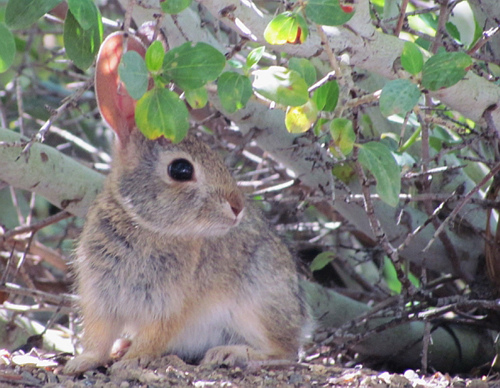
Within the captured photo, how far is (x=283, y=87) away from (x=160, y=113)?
48 centimetres

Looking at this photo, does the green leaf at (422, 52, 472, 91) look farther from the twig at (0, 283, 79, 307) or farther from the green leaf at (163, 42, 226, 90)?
the twig at (0, 283, 79, 307)

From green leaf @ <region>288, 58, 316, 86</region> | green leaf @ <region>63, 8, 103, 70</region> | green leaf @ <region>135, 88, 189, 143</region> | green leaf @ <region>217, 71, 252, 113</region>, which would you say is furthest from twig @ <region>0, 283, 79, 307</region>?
green leaf @ <region>288, 58, 316, 86</region>

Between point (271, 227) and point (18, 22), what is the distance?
1.83m

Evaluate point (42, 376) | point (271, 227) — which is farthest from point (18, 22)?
point (271, 227)

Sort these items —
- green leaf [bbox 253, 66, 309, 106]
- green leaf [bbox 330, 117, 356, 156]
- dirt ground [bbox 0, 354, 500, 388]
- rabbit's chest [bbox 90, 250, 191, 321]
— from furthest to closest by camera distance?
rabbit's chest [bbox 90, 250, 191, 321] → dirt ground [bbox 0, 354, 500, 388] → green leaf [bbox 330, 117, 356, 156] → green leaf [bbox 253, 66, 309, 106]

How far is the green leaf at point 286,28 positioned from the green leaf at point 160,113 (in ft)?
1.44

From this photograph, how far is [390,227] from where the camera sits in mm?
4359

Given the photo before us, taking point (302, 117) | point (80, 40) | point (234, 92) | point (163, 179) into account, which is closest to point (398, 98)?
point (302, 117)

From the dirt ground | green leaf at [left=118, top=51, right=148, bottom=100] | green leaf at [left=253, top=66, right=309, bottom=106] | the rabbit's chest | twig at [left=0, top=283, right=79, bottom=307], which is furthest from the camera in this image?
twig at [left=0, top=283, right=79, bottom=307]

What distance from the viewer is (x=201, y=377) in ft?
10.4

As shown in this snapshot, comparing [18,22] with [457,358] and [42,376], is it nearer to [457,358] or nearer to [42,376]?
[42,376]

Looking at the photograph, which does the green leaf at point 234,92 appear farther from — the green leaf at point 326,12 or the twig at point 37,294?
the twig at point 37,294

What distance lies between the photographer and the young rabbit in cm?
334

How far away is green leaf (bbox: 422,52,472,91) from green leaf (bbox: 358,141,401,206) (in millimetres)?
324
